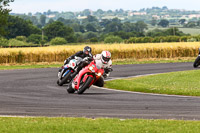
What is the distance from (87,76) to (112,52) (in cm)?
2674

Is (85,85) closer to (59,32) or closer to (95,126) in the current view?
(95,126)

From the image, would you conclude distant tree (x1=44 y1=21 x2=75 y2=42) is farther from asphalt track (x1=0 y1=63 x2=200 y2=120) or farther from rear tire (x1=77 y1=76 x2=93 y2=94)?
rear tire (x1=77 y1=76 x2=93 y2=94)

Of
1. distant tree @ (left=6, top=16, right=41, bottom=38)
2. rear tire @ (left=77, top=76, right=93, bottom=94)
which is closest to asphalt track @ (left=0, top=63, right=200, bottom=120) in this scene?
rear tire @ (left=77, top=76, right=93, bottom=94)

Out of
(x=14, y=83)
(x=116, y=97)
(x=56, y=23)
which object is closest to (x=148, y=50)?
(x=14, y=83)

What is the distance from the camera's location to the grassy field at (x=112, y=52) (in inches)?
1715

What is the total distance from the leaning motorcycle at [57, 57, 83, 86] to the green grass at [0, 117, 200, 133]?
8.98 meters

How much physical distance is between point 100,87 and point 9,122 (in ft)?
33.2

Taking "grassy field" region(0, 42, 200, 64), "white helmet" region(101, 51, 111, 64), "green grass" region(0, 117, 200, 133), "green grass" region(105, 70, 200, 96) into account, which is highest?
"white helmet" region(101, 51, 111, 64)

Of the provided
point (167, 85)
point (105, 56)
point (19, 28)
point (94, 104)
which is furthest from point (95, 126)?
point (19, 28)

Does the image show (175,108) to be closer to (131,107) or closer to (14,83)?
(131,107)

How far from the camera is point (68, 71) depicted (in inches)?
870

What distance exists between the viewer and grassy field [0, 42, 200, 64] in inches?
1715

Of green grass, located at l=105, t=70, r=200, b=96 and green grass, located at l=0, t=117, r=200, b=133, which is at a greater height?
green grass, located at l=0, t=117, r=200, b=133

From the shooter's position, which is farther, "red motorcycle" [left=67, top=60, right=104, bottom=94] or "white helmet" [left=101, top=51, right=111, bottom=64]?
"red motorcycle" [left=67, top=60, right=104, bottom=94]
